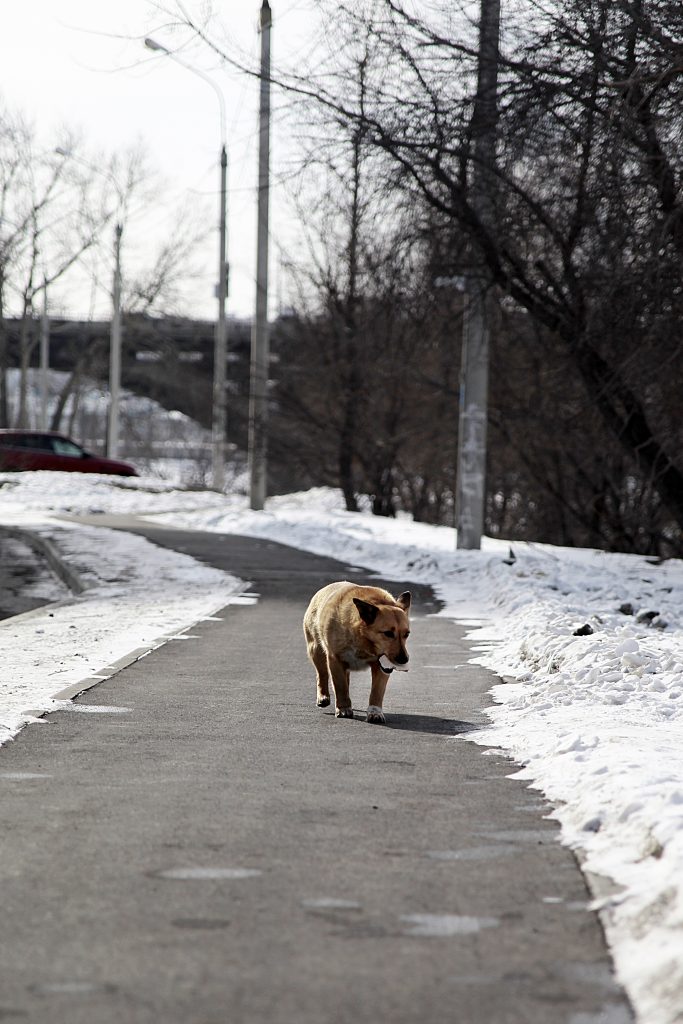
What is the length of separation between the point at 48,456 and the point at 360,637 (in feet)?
130

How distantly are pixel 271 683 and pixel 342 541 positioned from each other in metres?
13.8

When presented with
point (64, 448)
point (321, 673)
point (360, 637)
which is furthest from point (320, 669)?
point (64, 448)

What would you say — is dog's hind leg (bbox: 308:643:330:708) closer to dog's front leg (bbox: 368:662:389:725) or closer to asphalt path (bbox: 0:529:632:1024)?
asphalt path (bbox: 0:529:632:1024)

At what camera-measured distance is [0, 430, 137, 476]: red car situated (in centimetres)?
4566

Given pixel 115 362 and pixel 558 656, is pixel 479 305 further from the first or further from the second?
pixel 115 362

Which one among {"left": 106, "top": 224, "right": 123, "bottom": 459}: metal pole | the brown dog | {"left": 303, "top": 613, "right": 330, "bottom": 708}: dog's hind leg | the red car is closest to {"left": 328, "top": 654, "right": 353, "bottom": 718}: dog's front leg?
the brown dog

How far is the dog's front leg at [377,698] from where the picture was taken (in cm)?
808

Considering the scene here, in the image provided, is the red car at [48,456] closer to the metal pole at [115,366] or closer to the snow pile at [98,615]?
the metal pole at [115,366]

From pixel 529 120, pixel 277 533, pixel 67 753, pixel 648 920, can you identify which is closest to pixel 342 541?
pixel 277 533

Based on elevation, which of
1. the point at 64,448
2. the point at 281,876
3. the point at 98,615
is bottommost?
the point at 98,615

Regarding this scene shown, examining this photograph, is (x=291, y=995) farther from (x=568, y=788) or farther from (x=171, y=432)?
(x=171, y=432)

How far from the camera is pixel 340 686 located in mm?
8156

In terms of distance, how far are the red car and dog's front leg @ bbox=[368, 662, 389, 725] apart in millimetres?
38371

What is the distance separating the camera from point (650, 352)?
1542 cm
